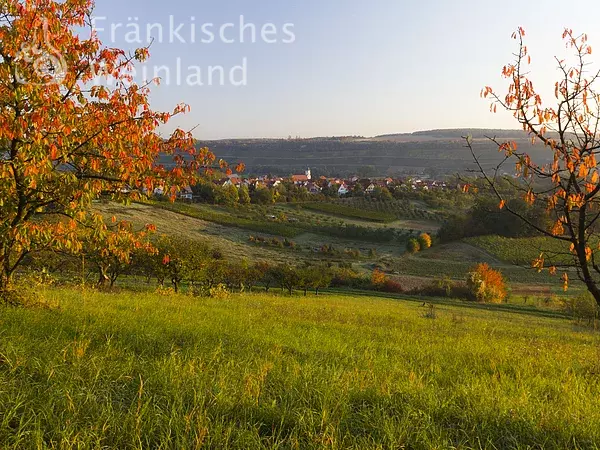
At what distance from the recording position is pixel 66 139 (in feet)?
17.5

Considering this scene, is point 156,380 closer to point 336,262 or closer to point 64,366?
point 64,366

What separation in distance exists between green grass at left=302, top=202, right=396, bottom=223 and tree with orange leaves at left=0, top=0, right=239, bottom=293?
7796cm

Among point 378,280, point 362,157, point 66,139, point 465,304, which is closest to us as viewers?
point 66,139

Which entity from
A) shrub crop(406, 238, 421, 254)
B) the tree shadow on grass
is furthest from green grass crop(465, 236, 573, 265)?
the tree shadow on grass

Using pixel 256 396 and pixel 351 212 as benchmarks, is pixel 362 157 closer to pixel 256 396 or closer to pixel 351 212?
pixel 351 212

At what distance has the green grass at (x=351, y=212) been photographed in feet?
277

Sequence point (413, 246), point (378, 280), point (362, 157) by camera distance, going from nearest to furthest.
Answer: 1. point (378, 280)
2. point (413, 246)
3. point (362, 157)

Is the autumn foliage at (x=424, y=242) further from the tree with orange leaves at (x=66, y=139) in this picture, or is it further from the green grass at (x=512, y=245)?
the tree with orange leaves at (x=66, y=139)

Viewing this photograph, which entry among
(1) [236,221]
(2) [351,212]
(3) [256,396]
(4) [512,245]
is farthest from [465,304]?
(2) [351,212]

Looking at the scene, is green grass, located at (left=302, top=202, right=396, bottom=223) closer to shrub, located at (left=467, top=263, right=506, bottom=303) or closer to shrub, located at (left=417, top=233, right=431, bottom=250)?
shrub, located at (left=417, top=233, right=431, bottom=250)

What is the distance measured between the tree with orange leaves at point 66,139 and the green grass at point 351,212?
3069 inches

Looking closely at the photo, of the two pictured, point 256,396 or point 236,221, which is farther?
point 236,221

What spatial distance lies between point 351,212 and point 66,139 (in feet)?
276

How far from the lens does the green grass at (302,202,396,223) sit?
84.3m
